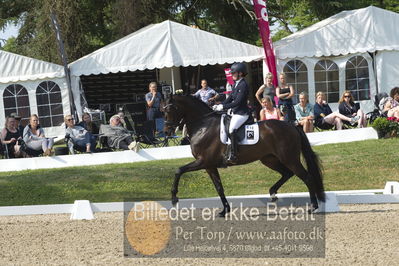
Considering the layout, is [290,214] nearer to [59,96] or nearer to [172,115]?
[172,115]

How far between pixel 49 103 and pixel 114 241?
12.5m

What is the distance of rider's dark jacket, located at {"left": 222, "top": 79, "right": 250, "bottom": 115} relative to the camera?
32.1 ft

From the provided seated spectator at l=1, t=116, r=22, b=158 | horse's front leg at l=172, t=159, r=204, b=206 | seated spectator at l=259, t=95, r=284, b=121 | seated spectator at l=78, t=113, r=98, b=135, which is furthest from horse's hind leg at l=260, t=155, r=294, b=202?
seated spectator at l=1, t=116, r=22, b=158

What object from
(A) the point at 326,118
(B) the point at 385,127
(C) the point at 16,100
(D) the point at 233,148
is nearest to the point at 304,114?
(A) the point at 326,118

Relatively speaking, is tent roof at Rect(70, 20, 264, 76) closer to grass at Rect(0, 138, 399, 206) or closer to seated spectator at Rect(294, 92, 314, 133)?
seated spectator at Rect(294, 92, 314, 133)

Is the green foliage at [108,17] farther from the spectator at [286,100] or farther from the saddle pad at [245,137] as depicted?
the saddle pad at [245,137]

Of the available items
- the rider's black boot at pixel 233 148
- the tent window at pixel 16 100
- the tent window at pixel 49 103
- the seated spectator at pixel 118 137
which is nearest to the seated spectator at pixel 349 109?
the seated spectator at pixel 118 137

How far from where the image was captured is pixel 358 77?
67.1 ft

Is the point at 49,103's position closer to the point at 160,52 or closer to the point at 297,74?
the point at 160,52

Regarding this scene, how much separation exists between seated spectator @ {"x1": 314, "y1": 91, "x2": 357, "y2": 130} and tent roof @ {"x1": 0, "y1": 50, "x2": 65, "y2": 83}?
7.11m

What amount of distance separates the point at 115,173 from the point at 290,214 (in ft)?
14.1

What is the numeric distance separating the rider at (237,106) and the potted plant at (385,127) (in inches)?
224

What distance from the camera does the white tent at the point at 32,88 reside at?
64.2 feet

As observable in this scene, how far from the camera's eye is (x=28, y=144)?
14703 mm
